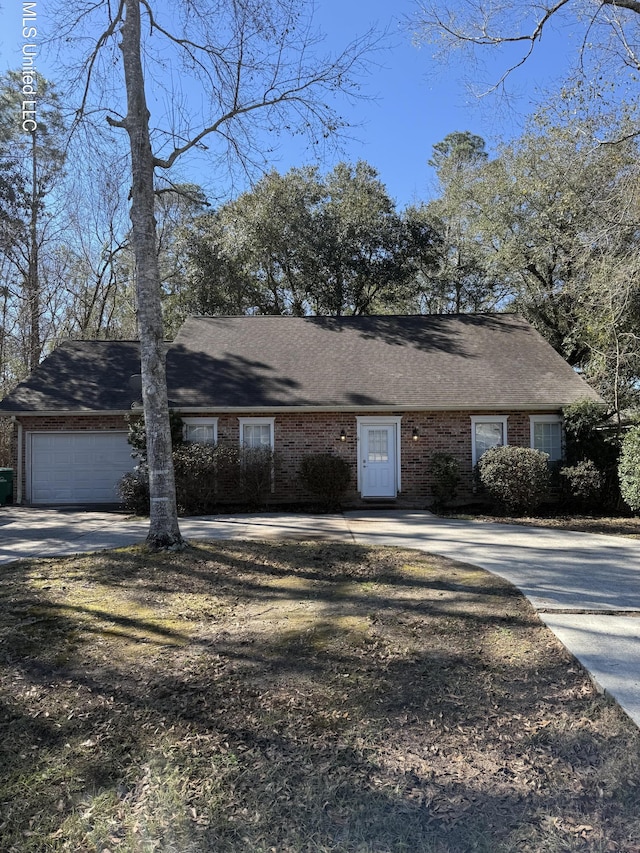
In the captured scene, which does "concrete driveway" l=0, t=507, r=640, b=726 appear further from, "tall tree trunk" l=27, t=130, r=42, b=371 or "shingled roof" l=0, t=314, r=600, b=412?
"tall tree trunk" l=27, t=130, r=42, b=371

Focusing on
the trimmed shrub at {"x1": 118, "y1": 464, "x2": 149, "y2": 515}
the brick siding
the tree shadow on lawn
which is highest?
the brick siding

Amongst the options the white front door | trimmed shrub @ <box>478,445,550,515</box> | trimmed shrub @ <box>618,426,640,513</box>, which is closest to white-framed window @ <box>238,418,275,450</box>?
the white front door

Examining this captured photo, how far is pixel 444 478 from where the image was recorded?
13.0 m

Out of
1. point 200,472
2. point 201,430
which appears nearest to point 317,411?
point 201,430

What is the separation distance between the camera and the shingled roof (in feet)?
45.2

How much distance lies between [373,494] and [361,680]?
10.1 m

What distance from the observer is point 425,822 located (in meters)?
2.51

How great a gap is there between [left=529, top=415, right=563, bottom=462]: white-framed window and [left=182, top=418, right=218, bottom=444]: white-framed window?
7929 mm

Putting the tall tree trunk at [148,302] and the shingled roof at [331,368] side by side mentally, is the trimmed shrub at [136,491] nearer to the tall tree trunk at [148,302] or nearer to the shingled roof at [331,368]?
the shingled roof at [331,368]

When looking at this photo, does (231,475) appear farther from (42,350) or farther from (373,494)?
(42,350)

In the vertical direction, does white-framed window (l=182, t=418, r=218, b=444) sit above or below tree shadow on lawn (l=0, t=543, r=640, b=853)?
above

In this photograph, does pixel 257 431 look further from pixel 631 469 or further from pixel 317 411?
pixel 631 469

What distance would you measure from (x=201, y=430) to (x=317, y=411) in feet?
9.69

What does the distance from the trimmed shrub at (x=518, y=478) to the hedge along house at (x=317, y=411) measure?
1412 mm
